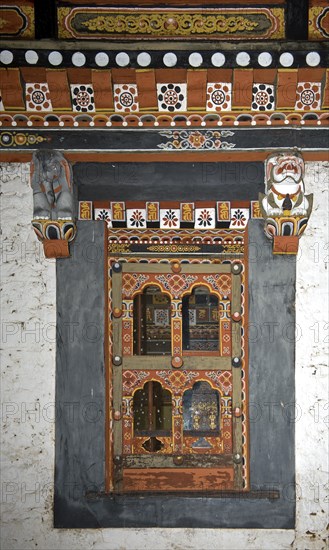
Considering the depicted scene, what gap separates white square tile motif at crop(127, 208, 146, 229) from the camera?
136 inches

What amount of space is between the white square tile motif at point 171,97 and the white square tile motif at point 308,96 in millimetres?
579

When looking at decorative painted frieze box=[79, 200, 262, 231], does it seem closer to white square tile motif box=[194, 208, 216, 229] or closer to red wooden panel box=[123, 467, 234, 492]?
white square tile motif box=[194, 208, 216, 229]

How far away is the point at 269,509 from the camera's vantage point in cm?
332

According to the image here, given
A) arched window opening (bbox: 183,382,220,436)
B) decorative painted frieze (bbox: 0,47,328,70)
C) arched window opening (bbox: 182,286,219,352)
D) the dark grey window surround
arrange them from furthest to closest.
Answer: arched window opening (bbox: 182,286,219,352) → arched window opening (bbox: 183,382,220,436) → the dark grey window surround → decorative painted frieze (bbox: 0,47,328,70)

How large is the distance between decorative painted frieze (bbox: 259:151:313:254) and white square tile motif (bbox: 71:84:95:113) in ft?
3.17

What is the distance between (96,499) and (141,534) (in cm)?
31

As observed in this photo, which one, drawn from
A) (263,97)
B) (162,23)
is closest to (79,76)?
(162,23)

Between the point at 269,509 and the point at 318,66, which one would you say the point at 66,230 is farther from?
the point at 269,509

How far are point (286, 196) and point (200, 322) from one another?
297 cm

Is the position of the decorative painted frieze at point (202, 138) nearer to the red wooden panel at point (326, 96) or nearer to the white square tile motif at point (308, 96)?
the white square tile motif at point (308, 96)

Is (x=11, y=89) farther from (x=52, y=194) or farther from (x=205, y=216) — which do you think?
(x=205, y=216)

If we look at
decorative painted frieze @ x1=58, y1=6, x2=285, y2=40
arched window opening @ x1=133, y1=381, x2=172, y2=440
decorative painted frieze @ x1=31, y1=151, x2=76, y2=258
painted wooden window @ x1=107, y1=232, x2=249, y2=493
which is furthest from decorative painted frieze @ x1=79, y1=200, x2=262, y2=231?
arched window opening @ x1=133, y1=381, x2=172, y2=440

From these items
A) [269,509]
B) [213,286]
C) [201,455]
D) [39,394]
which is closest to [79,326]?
[39,394]

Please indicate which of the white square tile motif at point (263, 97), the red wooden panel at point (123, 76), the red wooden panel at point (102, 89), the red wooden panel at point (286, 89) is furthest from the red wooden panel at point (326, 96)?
the red wooden panel at point (102, 89)
